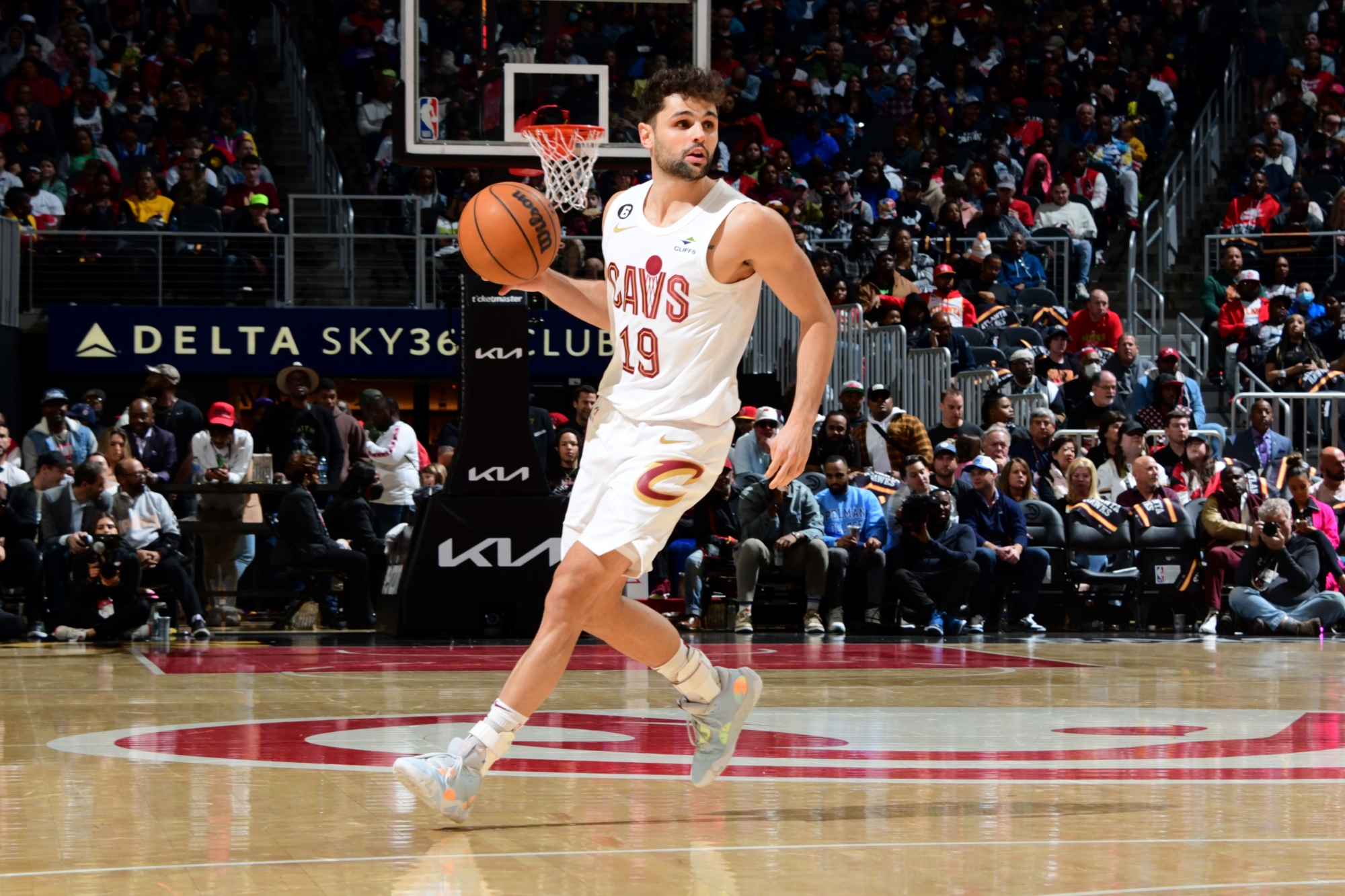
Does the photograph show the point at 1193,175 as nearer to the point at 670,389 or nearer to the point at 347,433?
the point at 347,433

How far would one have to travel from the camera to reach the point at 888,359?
16.5 m

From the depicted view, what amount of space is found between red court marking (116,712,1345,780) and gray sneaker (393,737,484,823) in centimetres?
90

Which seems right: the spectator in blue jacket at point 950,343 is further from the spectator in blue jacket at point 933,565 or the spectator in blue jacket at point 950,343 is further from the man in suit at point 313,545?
the man in suit at point 313,545

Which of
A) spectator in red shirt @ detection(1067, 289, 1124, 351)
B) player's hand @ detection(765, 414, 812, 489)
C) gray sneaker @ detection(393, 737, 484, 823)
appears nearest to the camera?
gray sneaker @ detection(393, 737, 484, 823)

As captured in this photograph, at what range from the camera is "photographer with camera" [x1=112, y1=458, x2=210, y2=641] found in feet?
40.1

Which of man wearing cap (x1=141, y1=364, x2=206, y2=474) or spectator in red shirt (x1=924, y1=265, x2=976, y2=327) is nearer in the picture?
man wearing cap (x1=141, y1=364, x2=206, y2=474)

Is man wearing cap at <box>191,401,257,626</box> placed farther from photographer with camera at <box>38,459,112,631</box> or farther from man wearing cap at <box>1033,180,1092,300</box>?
man wearing cap at <box>1033,180,1092,300</box>

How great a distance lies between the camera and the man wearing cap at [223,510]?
45.9ft

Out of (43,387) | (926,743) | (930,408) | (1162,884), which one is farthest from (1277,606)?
(43,387)

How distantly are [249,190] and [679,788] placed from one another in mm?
15027

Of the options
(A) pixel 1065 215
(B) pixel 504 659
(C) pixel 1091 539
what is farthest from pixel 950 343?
(B) pixel 504 659

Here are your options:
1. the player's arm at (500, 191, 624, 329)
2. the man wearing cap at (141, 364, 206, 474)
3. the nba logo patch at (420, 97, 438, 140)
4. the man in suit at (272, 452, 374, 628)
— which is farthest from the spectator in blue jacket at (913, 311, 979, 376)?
the player's arm at (500, 191, 624, 329)

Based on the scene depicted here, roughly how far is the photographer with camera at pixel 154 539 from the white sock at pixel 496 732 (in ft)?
25.6

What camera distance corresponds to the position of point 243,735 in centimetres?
645
